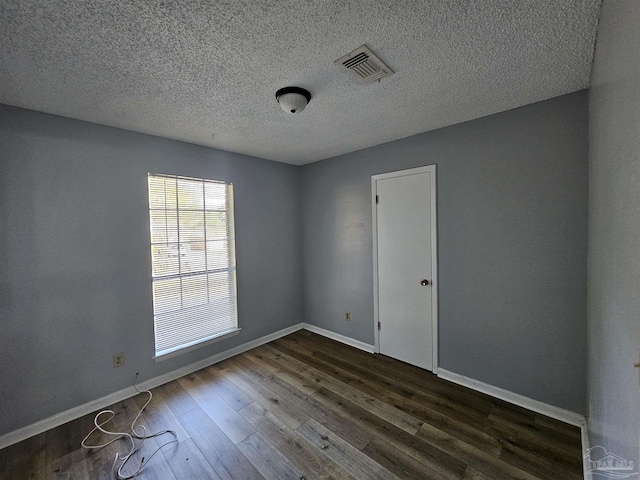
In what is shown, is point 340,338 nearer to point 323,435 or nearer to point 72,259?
point 323,435

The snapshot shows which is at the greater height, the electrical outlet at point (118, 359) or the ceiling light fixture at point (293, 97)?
the ceiling light fixture at point (293, 97)

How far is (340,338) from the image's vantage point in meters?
3.45

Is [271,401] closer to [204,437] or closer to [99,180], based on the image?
[204,437]

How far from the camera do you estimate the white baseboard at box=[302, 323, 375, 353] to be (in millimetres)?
3160

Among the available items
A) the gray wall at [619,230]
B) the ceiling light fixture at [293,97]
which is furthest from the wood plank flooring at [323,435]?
the ceiling light fixture at [293,97]

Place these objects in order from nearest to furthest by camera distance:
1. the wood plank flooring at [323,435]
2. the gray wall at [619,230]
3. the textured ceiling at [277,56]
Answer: the gray wall at [619,230] < the textured ceiling at [277,56] < the wood plank flooring at [323,435]

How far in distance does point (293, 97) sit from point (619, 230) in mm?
1767

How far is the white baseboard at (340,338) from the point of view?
10.4ft

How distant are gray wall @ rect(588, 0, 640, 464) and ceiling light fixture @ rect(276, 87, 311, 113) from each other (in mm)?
1454

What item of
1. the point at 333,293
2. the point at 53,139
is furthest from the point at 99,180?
the point at 333,293

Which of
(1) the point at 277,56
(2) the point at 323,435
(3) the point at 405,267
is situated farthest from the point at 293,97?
(2) the point at 323,435

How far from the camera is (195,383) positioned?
8.36 ft

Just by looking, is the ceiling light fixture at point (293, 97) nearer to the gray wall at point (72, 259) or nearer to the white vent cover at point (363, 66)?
the white vent cover at point (363, 66)

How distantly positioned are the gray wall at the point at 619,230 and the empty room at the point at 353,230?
19 mm
